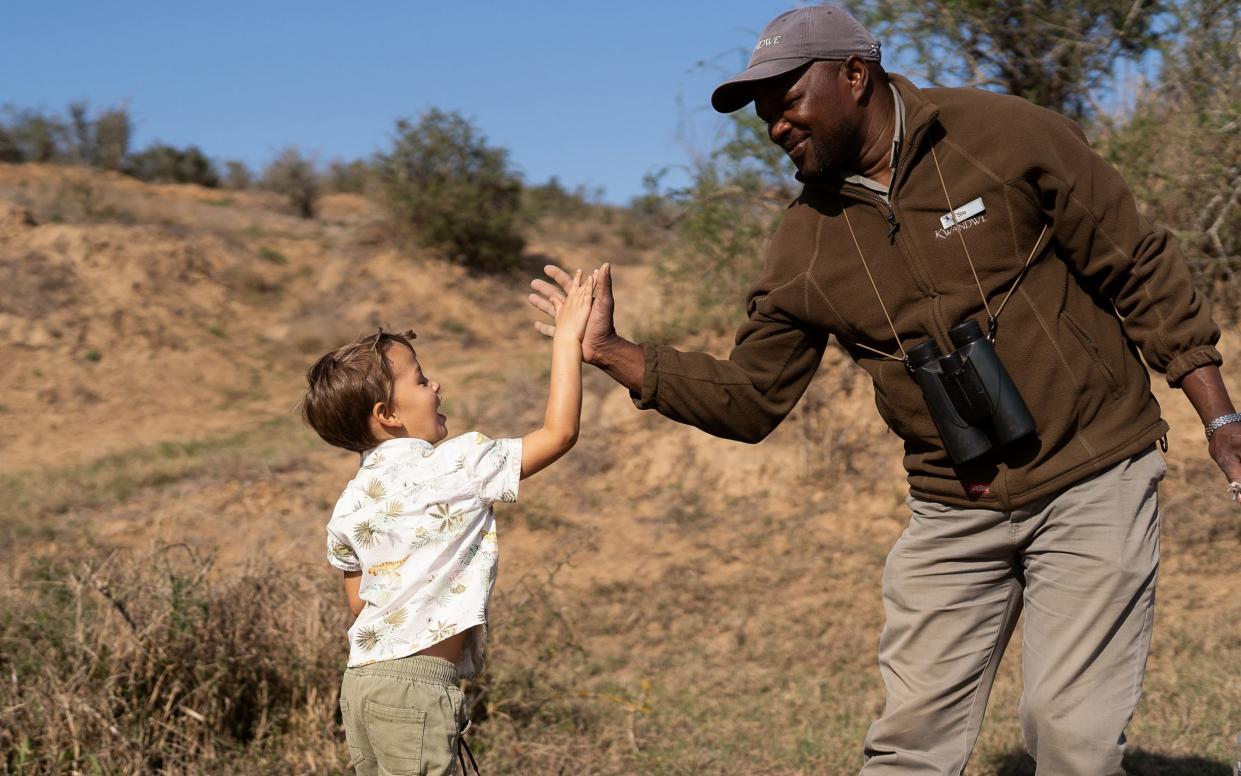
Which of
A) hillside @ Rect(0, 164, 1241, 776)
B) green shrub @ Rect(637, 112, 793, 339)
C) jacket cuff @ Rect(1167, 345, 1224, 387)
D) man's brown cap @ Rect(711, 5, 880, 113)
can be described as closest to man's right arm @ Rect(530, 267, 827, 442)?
man's brown cap @ Rect(711, 5, 880, 113)

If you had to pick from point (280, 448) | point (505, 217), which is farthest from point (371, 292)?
point (280, 448)

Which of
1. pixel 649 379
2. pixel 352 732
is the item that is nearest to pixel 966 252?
pixel 649 379

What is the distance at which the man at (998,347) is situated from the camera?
2.46m

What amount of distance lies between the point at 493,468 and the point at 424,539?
20 cm

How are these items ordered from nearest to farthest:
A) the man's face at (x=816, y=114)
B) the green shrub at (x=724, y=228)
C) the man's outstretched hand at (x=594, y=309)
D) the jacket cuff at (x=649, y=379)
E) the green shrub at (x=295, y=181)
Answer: the man's face at (x=816, y=114)
the man's outstretched hand at (x=594, y=309)
the jacket cuff at (x=649, y=379)
the green shrub at (x=724, y=228)
the green shrub at (x=295, y=181)

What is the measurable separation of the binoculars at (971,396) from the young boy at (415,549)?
0.79 meters

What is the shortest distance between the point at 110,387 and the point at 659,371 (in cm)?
1277

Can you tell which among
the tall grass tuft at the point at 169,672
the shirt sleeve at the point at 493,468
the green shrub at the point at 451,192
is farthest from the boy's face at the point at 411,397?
the green shrub at the point at 451,192

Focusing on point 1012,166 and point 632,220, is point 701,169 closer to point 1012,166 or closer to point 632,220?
point 1012,166

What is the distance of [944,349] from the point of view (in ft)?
8.33

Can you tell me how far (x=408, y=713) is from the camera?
2.34 meters

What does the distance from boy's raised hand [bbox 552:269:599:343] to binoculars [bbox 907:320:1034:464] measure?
0.75 meters

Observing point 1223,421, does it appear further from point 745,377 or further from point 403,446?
point 403,446

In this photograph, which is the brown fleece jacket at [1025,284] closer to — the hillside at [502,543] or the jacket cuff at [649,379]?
the jacket cuff at [649,379]
